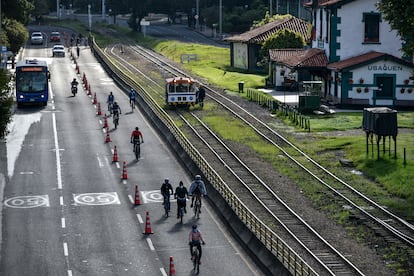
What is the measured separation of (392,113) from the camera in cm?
4441

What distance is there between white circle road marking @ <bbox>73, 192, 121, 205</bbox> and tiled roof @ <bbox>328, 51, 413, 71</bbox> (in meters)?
27.9

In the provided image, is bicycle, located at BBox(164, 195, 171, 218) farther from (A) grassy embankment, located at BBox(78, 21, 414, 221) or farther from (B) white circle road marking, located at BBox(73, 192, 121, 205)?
(A) grassy embankment, located at BBox(78, 21, 414, 221)

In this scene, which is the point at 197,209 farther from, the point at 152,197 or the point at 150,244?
the point at 152,197

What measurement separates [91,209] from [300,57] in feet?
122

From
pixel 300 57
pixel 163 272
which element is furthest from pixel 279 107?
pixel 163 272

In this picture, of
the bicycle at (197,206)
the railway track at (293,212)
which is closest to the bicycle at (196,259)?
the railway track at (293,212)

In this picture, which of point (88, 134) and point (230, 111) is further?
point (230, 111)

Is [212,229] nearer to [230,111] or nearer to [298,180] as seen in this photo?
[298,180]

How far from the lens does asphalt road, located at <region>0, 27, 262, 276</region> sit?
1178 inches

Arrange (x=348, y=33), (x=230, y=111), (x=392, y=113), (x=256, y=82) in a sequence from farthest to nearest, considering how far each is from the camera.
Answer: (x=256, y=82) < (x=348, y=33) < (x=230, y=111) < (x=392, y=113)

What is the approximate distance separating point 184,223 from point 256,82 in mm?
46216

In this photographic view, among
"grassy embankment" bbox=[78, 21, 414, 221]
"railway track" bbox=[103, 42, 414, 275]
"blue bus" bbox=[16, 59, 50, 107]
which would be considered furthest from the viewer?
"blue bus" bbox=[16, 59, 50, 107]

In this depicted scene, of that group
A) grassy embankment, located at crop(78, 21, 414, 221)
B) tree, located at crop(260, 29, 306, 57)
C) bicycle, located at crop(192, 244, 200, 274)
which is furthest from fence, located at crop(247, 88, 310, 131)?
bicycle, located at crop(192, 244, 200, 274)

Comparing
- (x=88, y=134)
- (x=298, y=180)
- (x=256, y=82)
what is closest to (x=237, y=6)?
(x=256, y=82)
